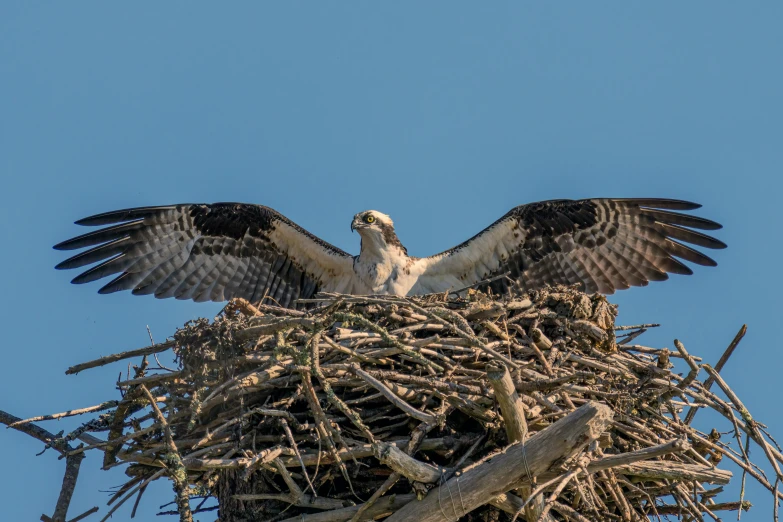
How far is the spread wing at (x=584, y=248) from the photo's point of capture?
919cm

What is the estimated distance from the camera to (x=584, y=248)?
9.46 metres

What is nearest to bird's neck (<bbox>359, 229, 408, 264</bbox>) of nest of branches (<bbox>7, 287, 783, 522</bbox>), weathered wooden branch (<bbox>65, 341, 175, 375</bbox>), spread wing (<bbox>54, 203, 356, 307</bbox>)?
spread wing (<bbox>54, 203, 356, 307</bbox>)

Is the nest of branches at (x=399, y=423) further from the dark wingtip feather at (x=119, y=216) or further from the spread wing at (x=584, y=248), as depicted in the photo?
the dark wingtip feather at (x=119, y=216)

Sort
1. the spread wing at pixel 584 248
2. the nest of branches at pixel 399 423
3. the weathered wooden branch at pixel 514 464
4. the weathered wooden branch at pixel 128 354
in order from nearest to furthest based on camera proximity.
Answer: the weathered wooden branch at pixel 514 464, the nest of branches at pixel 399 423, the weathered wooden branch at pixel 128 354, the spread wing at pixel 584 248

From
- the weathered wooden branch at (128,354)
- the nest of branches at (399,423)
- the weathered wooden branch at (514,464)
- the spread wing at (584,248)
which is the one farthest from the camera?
the spread wing at (584,248)

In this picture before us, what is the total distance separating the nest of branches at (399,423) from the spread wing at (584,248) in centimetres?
251

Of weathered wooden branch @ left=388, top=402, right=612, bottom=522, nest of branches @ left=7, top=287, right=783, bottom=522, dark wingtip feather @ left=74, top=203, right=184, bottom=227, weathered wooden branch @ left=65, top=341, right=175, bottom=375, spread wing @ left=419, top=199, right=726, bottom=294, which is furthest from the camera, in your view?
spread wing @ left=419, top=199, right=726, bottom=294

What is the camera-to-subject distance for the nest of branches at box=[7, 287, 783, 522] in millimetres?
5379

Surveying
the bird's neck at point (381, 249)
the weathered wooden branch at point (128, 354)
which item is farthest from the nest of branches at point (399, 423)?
the bird's neck at point (381, 249)

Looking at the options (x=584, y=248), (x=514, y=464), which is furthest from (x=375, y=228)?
(x=514, y=464)

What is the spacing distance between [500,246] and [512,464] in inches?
170

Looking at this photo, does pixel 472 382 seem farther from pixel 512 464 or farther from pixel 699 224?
pixel 699 224

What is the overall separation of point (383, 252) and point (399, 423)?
3.31m

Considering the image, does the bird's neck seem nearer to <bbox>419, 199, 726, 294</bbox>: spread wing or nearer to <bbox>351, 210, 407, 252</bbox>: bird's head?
<bbox>351, 210, 407, 252</bbox>: bird's head
